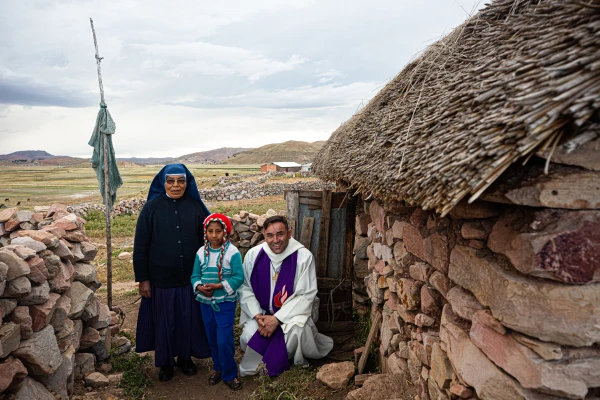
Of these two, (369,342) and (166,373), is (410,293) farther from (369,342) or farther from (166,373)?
(166,373)

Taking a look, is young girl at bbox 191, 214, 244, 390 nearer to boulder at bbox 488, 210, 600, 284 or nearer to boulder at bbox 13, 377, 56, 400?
boulder at bbox 13, 377, 56, 400

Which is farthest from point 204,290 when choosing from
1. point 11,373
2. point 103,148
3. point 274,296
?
point 103,148

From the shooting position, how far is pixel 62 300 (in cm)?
377

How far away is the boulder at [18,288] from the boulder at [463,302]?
3.02 metres

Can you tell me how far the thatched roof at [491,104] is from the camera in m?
1.55

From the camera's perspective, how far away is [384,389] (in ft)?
10.7

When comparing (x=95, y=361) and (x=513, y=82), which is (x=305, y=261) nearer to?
(x=95, y=361)

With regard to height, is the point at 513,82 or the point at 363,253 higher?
the point at 513,82

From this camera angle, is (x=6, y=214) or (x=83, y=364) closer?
(x=83, y=364)

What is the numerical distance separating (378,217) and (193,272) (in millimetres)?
1926

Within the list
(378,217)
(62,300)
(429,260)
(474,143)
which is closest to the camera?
(474,143)

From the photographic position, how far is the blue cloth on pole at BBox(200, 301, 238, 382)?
158 inches

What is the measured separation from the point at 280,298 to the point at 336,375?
0.95m

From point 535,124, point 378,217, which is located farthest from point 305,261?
point 535,124
